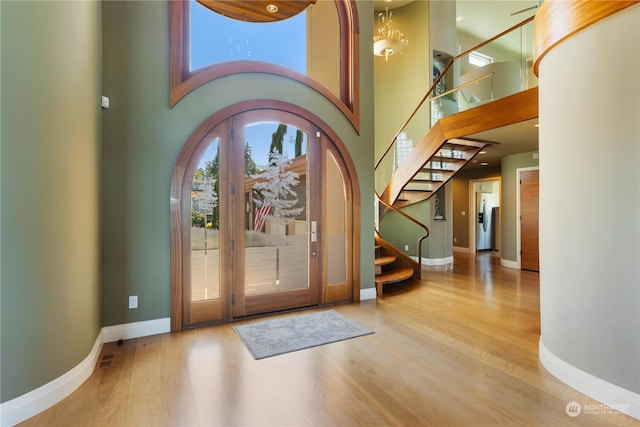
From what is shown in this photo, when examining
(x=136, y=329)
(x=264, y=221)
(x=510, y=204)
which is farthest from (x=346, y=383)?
(x=510, y=204)

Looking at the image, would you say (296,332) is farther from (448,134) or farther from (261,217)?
(448,134)

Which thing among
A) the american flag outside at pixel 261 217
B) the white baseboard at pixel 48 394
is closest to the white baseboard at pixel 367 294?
the american flag outside at pixel 261 217

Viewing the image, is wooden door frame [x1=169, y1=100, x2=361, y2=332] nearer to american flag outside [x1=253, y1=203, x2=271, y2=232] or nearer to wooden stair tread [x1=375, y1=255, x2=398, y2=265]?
american flag outside [x1=253, y1=203, x2=271, y2=232]

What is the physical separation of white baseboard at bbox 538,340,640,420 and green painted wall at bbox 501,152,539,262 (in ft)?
17.3

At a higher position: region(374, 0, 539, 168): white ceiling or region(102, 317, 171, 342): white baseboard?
region(374, 0, 539, 168): white ceiling

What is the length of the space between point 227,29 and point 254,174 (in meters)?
1.94

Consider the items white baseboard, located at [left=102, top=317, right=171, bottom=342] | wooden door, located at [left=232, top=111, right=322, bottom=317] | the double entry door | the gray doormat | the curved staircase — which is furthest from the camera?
the curved staircase

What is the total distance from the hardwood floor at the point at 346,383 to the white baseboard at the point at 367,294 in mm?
946

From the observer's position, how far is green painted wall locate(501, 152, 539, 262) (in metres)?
7.28

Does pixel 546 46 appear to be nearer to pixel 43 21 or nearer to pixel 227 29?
pixel 227 29

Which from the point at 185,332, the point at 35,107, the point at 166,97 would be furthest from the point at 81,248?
the point at 166,97

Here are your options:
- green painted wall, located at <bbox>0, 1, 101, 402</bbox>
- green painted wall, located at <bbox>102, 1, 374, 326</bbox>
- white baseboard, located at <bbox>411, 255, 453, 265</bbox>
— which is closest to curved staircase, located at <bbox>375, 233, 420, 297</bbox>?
white baseboard, located at <bbox>411, 255, 453, 265</bbox>

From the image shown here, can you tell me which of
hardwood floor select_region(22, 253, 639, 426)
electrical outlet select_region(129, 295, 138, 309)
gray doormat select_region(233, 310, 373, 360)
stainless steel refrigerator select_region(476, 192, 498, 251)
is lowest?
hardwood floor select_region(22, 253, 639, 426)

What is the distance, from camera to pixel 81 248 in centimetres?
270
